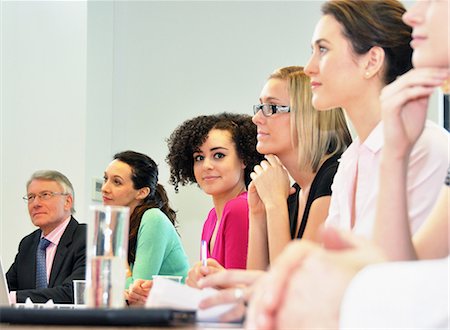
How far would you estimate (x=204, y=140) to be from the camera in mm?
3785

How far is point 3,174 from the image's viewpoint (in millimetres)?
5449

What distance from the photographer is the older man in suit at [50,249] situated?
12.6 ft

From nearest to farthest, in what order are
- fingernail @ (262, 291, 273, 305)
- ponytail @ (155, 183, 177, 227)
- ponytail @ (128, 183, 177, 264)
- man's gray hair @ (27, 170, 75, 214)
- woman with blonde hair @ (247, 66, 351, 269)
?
fingernail @ (262, 291, 273, 305)
woman with blonde hair @ (247, 66, 351, 269)
ponytail @ (128, 183, 177, 264)
ponytail @ (155, 183, 177, 227)
man's gray hair @ (27, 170, 75, 214)

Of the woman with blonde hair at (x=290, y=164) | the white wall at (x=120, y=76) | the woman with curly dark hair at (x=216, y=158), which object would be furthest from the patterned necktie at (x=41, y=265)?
the woman with blonde hair at (x=290, y=164)

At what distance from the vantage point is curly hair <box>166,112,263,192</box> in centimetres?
371

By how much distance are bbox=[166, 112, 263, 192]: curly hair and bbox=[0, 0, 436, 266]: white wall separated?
4.99 ft

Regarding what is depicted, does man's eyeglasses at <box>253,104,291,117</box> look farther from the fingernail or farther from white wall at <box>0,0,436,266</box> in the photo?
white wall at <box>0,0,436,266</box>

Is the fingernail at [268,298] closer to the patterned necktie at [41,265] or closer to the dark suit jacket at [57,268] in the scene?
the dark suit jacket at [57,268]

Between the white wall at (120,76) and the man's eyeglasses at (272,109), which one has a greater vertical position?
the white wall at (120,76)

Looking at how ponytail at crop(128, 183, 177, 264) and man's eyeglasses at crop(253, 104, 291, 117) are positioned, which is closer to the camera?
man's eyeglasses at crop(253, 104, 291, 117)

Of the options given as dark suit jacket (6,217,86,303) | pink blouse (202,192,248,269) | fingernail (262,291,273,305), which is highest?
fingernail (262,291,273,305)

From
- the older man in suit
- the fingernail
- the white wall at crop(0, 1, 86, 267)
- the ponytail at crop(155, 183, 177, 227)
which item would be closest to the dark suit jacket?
the older man in suit

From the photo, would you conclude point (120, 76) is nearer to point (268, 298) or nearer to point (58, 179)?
point (58, 179)

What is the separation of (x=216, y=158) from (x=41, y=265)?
1115mm
